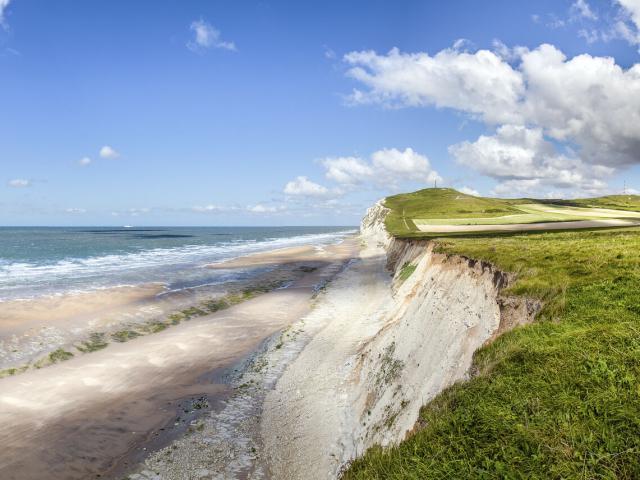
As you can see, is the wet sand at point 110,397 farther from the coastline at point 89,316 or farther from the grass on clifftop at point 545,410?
the grass on clifftop at point 545,410

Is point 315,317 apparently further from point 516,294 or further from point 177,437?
point 516,294

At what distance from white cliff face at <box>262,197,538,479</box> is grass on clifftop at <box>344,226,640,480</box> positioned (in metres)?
1.84

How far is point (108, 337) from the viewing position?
2716 centimetres

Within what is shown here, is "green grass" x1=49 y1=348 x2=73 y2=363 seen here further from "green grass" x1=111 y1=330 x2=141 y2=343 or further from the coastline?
"green grass" x1=111 y1=330 x2=141 y2=343

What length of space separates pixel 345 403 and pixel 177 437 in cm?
679

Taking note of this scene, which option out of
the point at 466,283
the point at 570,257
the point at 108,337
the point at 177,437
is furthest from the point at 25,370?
the point at 570,257

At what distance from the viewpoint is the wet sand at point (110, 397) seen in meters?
14.0

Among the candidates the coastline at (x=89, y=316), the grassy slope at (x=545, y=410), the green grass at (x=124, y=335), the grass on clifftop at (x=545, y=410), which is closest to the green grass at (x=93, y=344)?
the coastline at (x=89, y=316)

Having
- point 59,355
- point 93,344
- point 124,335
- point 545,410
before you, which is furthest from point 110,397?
point 545,410

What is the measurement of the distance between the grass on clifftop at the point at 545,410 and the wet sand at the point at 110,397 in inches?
462

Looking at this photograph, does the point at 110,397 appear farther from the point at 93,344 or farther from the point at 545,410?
the point at 545,410

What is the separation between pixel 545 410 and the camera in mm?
6375

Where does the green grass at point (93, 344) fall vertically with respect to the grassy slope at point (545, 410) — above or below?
below

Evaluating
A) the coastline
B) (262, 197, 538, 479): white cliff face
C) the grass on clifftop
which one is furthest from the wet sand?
the grass on clifftop
